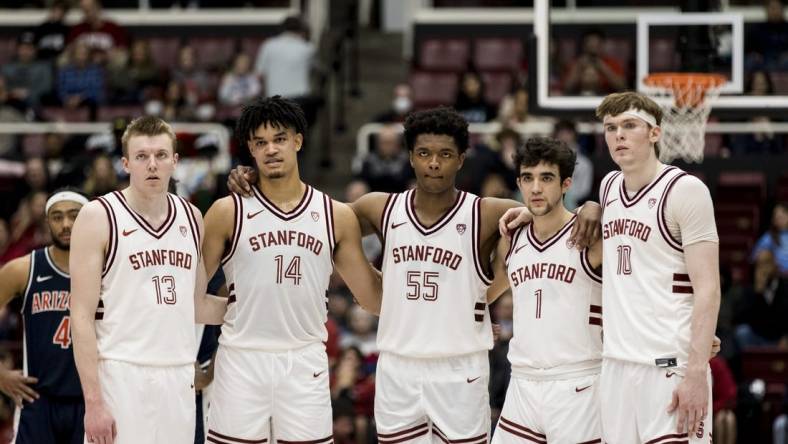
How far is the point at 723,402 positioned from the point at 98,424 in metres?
6.28

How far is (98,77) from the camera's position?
62.4 feet

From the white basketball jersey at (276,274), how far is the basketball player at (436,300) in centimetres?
27

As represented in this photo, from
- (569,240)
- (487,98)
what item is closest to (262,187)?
(569,240)

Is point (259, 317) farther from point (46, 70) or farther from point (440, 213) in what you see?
point (46, 70)

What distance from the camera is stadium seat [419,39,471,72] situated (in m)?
19.7

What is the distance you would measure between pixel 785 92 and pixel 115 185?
6.28 meters

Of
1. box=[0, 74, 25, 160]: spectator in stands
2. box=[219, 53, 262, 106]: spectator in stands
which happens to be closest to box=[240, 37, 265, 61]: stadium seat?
box=[219, 53, 262, 106]: spectator in stands

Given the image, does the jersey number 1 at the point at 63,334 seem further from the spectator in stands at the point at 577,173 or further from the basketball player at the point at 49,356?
the spectator in stands at the point at 577,173

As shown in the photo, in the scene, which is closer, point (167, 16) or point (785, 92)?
point (785, 92)

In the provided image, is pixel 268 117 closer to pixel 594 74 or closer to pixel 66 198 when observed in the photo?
pixel 66 198

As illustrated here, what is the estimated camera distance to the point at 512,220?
849 cm

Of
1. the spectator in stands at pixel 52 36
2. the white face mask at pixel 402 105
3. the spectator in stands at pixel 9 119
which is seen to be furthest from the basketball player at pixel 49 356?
the spectator in stands at pixel 52 36

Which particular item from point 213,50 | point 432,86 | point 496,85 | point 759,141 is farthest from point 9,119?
point 759,141

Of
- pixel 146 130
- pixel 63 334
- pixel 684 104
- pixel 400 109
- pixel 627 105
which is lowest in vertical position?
pixel 63 334
